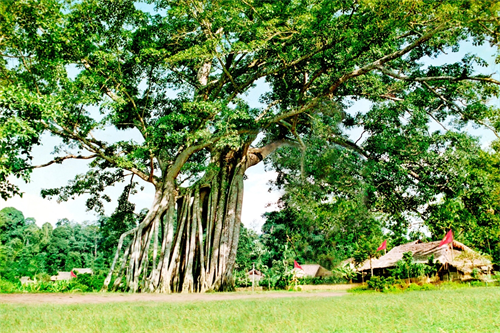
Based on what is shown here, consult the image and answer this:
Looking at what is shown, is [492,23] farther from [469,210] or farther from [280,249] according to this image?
[280,249]

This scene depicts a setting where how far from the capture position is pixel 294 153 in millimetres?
12602

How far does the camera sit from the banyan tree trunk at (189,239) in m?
10.1

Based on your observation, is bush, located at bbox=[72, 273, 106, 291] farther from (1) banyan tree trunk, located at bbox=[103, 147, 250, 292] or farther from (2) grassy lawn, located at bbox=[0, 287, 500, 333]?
(2) grassy lawn, located at bbox=[0, 287, 500, 333]

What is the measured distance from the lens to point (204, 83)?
12.6 m

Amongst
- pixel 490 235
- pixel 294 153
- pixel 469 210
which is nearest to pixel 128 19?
pixel 294 153

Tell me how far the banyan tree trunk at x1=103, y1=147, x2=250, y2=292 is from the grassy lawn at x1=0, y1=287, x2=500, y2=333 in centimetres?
527

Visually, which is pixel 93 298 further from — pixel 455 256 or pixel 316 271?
pixel 316 271

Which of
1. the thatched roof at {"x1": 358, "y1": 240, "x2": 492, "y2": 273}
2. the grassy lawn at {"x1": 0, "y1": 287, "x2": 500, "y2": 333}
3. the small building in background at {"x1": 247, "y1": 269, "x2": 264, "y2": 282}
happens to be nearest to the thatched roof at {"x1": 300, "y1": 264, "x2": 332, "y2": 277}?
the small building in background at {"x1": 247, "y1": 269, "x2": 264, "y2": 282}

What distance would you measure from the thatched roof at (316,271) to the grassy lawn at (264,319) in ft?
87.5

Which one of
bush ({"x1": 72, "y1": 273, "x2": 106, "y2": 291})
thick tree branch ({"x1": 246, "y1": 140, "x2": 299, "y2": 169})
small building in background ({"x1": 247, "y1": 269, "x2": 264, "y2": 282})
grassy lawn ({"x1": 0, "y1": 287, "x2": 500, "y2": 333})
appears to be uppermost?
thick tree branch ({"x1": 246, "y1": 140, "x2": 299, "y2": 169})

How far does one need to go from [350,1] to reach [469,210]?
241 inches

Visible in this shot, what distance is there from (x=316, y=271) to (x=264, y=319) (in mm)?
28940

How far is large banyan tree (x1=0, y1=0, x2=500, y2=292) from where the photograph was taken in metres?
8.39

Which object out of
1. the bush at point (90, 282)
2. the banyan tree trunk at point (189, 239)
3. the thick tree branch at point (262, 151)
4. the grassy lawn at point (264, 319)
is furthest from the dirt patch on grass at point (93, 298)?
the thick tree branch at point (262, 151)
